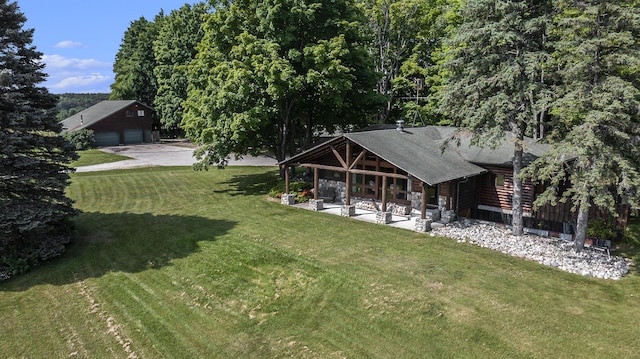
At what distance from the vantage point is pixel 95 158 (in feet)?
150

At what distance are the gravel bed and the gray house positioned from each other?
165 ft

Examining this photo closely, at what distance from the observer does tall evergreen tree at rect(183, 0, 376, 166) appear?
26625 millimetres

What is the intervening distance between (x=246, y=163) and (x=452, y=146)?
24138 mm

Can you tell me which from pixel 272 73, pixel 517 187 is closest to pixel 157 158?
pixel 272 73

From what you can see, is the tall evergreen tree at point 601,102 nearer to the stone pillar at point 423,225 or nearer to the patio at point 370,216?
the stone pillar at point 423,225

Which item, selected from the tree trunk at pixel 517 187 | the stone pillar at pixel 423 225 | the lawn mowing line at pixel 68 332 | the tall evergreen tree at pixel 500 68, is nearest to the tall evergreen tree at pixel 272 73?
the tall evergreen tree at pixel 500 68

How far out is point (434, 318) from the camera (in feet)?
40.6

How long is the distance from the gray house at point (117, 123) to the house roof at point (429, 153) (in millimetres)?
40792

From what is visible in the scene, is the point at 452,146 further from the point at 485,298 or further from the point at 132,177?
the point at 132,177

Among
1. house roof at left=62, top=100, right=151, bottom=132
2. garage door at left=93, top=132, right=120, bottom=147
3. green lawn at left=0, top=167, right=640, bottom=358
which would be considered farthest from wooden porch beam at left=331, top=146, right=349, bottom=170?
garage door at left=93, top=132, right=120, bottom=147

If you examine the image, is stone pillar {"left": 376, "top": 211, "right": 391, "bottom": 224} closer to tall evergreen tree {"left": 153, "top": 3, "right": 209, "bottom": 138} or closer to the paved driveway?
the paved driveway

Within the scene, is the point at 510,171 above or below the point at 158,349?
above

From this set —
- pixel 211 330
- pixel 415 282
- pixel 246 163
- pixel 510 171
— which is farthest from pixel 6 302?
pixel 246 163

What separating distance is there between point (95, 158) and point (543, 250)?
4427cm
